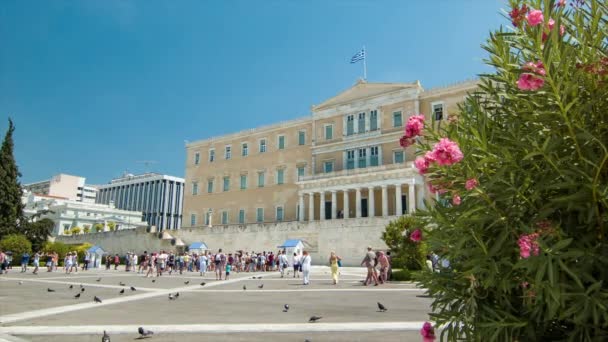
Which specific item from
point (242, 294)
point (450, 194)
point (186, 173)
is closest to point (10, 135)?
point (186, 173)

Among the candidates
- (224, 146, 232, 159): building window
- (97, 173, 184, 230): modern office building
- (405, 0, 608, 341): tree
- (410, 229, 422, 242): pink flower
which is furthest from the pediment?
(97, 173, 184, 230): modern office building

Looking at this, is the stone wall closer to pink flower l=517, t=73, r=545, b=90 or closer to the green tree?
the green tree

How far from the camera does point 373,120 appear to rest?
147 feet

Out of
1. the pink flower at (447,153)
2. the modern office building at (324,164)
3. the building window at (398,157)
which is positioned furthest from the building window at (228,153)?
the pink flower at (447,153)

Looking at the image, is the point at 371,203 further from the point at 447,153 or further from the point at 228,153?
the point at 447,153

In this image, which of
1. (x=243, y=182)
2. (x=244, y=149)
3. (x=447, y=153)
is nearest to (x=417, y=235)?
(x=447, y=153)

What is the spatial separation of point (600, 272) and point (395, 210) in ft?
124

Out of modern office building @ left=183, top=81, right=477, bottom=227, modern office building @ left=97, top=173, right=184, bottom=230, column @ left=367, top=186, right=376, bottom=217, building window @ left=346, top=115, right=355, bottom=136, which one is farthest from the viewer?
modern office building @ left=97, top=173, right=184, bottom=230

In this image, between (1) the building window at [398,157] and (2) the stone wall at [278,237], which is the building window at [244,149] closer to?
(2) the stone wall at [278,237]

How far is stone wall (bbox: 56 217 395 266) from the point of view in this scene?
36291 mm

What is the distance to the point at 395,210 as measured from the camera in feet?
131

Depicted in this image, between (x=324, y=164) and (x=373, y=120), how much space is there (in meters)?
7.41

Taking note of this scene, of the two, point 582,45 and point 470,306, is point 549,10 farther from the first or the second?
point 470,306

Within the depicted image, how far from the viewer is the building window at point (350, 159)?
150 feet
